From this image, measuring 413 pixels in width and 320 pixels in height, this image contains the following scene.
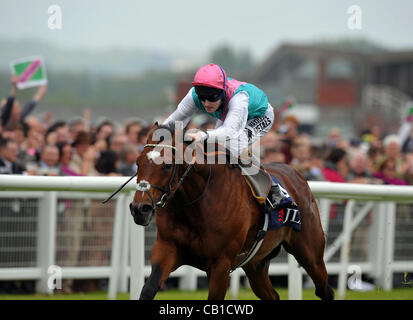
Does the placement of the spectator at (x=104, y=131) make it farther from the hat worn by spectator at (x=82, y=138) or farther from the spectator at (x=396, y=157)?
the spectator at (x=396, y=157)

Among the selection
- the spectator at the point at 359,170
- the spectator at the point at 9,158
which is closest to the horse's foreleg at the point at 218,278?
the spectator at the point at 9,158

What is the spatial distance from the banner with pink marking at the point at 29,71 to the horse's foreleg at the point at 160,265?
15.5ft

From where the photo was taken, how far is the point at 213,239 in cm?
440

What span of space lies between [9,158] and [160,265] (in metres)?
2.93

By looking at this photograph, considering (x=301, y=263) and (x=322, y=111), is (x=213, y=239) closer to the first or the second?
(x=301, y=263)

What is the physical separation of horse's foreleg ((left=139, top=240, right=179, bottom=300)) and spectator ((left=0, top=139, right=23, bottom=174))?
270 cm

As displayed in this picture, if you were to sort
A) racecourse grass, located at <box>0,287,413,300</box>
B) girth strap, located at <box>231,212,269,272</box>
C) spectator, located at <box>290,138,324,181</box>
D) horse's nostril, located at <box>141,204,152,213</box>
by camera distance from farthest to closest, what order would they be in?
spectator, located at <box>290,138,324,181</box> < racecourse grass, located at <box>0,287,413,300</box> < girth strap, located at <box>231,212,269,272</box> < horse's nostril, located at <box>141,204,152,213</box>

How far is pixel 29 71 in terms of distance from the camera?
28.2 feet

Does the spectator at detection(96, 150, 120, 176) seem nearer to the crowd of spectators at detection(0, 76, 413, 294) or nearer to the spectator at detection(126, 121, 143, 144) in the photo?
the crowd of spectators at detection(0, 76, 413, 294)

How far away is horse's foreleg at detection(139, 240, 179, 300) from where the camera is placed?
4257mm

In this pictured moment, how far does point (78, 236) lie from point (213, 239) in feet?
7.77

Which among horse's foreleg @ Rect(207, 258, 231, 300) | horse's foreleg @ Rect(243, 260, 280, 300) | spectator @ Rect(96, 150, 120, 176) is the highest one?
spectator @ Rect(96, 150, 120, 176)

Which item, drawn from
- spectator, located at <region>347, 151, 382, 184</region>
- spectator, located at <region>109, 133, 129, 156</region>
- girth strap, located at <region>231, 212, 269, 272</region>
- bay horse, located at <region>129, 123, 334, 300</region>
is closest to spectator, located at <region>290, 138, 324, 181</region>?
spectator, located at <region>347, 151, 382, 184</region>

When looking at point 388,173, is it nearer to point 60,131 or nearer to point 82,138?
point 82,138
